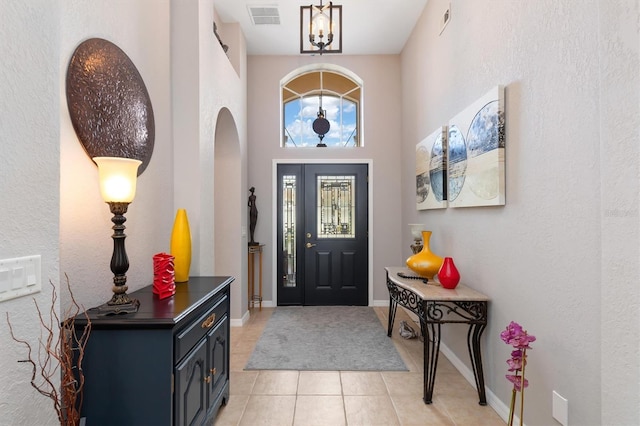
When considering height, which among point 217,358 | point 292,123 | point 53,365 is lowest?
point 217,358

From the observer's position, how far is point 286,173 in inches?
191

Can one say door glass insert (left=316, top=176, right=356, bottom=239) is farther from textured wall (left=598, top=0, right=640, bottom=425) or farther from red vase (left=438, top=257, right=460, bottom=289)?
textured wall (left=598, top=0, right=640, bottom=425)

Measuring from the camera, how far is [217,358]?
209 centimetres

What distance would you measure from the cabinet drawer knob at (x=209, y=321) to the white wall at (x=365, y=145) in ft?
9.18

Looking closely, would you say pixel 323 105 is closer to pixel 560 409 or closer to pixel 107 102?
pixel 107 102

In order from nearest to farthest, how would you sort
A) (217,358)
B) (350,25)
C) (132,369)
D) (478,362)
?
(132,369) < (217,358) < (478,362) < (350,25)

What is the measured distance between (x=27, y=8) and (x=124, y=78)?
887 millimetres

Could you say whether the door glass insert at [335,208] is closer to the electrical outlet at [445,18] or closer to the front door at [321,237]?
the front door at [321,237]

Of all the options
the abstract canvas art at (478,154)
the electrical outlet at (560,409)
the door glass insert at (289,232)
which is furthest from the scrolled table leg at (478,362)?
the door glass insert at (289,232)

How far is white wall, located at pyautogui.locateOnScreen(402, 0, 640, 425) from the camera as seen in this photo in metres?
1.08

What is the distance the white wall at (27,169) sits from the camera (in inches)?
37.8

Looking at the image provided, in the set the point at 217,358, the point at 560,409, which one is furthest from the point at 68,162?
the point at 560,409

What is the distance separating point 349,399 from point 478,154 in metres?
2.06

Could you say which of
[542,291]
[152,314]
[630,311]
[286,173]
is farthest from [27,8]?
[286,173]
